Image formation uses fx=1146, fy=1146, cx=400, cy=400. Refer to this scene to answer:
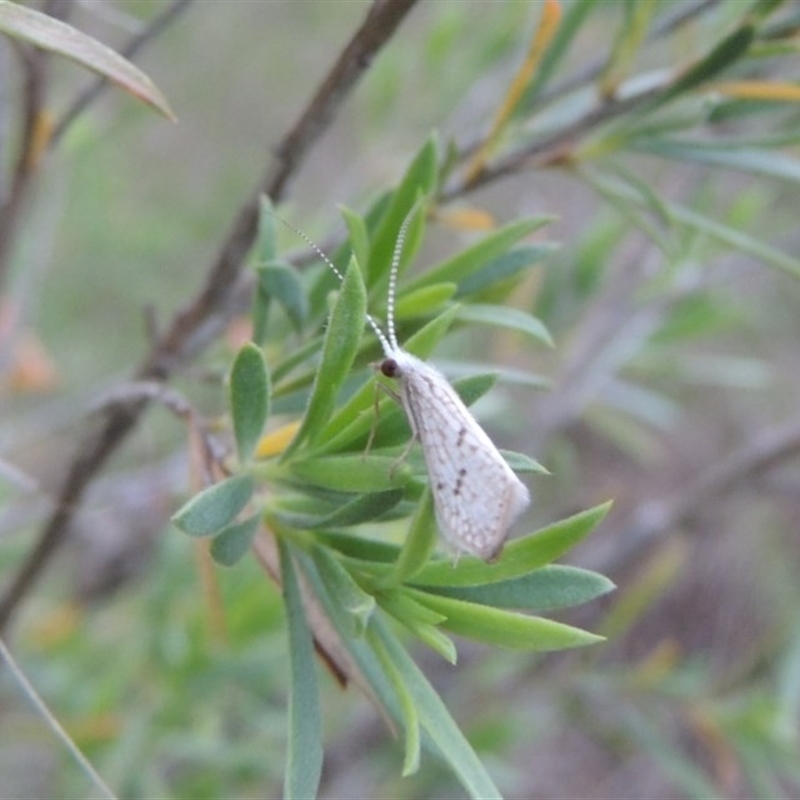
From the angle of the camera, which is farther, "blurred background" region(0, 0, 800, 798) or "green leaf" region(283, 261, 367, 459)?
"blurred background" region(0, 0, 800, 798)

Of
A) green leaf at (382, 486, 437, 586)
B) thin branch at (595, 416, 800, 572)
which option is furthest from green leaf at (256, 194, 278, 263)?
thin branch at (595, 416, 800, 572)

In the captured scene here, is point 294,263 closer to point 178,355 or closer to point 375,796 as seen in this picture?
point 178,355

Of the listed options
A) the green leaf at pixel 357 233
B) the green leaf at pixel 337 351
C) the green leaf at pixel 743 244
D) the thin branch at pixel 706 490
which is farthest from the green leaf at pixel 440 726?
the thin branch at pixel 706 490

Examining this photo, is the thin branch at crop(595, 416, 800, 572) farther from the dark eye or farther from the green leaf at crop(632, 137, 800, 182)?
the dark eye

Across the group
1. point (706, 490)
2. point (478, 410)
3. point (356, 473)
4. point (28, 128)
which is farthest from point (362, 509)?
point (706, 490)

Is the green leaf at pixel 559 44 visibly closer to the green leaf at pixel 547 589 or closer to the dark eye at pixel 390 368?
the dark eye at pixel 390 368

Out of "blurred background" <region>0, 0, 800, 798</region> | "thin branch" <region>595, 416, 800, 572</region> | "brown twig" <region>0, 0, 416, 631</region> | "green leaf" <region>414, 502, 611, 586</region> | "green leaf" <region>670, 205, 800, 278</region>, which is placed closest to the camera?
"green leaf" <region>414, 502, 611, 586</region>

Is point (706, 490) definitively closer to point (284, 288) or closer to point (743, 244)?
point (743, 244)
